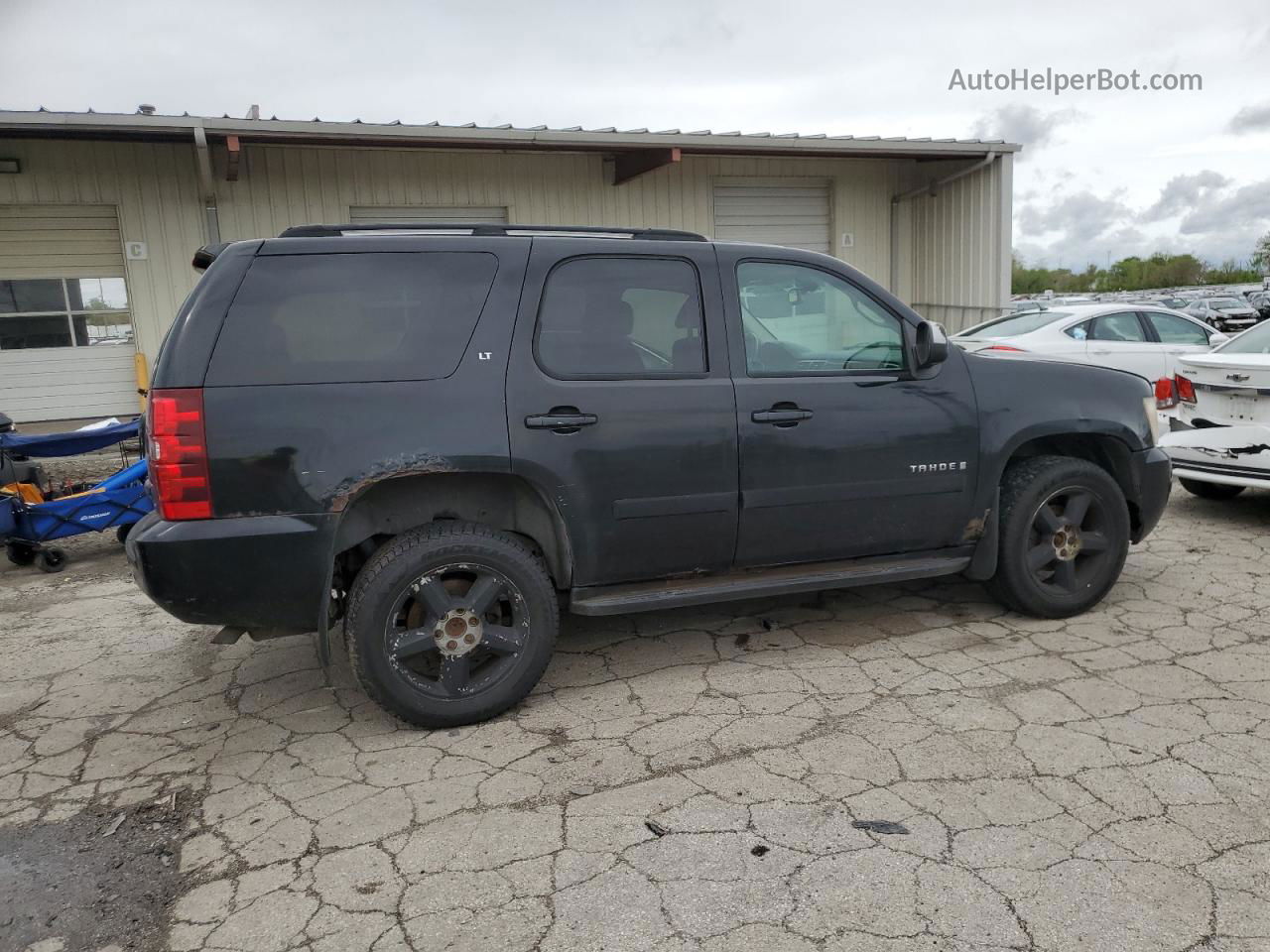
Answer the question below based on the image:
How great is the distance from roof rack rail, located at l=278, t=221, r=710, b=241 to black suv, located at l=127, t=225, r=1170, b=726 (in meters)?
0.02

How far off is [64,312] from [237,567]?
957cm

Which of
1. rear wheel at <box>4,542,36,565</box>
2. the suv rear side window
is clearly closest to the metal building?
rear wheel at <box>4,542,36,565</box>

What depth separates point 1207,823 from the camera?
2.96 m

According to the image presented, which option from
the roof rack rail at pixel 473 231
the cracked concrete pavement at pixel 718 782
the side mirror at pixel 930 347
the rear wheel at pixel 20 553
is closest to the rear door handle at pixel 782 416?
the side mirror at pixel 930 347

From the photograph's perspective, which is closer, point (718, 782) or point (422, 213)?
point (718, 782)

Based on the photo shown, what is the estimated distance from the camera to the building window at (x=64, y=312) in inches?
433

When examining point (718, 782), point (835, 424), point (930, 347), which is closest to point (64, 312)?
point (835, 424)

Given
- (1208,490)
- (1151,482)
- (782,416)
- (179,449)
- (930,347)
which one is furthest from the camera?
(1208,490)

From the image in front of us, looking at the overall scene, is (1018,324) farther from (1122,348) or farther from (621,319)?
(621,319)

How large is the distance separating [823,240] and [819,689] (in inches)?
443

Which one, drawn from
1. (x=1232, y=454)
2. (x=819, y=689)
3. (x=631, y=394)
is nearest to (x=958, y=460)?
(x=819, y=689)

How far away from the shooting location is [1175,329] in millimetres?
10367

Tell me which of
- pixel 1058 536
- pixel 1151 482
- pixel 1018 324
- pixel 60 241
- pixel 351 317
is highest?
pixel 60 241

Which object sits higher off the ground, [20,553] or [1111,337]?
[1111,337]
